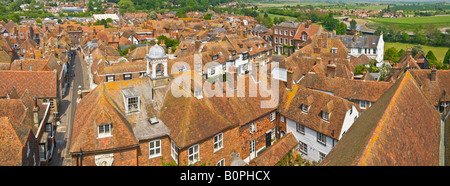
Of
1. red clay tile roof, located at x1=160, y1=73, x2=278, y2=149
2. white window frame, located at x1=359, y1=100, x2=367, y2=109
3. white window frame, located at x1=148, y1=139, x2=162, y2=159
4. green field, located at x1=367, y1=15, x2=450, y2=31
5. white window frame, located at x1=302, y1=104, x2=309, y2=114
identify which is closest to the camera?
red clay tile roof, located at x1=160, y1=73, x2=278, y2=149

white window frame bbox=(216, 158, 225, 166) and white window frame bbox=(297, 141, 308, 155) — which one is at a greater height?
white window frame bbox=(216, 158, 225, 166)

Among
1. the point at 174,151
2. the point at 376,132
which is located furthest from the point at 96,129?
the point at 376,132

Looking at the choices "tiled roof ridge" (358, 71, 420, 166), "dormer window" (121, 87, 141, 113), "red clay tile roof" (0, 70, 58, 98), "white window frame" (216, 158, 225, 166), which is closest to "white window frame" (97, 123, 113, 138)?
"dormer window" (121, 87, 141, 113)

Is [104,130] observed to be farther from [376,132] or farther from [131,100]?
[376,132]

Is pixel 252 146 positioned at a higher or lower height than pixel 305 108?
lower

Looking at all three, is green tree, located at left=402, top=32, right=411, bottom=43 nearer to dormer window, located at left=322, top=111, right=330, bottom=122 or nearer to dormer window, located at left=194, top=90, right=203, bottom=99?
dormer window, located at left=322, top=111, right=330, bottom=122

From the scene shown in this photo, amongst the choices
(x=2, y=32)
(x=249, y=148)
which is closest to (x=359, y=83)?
(x=249, y=148)

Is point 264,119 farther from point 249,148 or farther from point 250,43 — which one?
point 250,43
